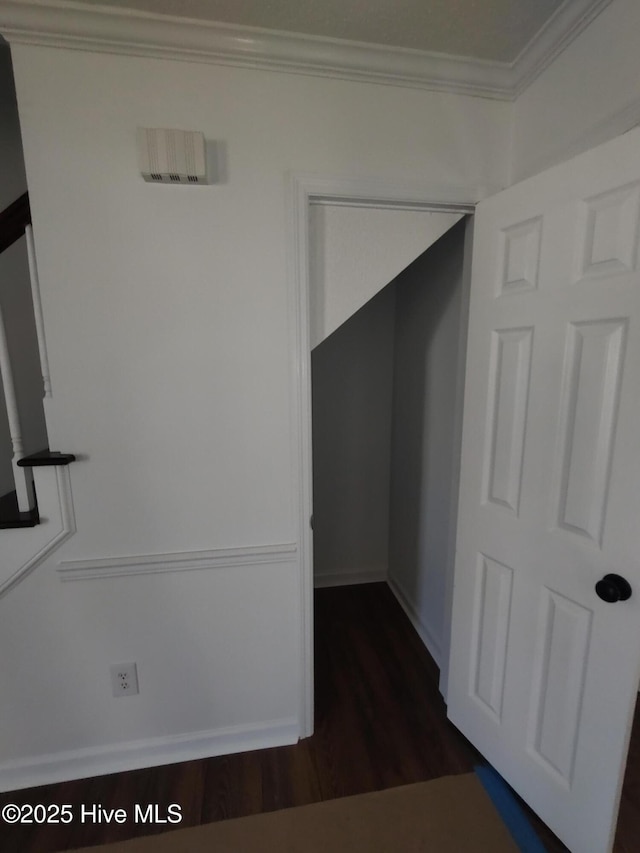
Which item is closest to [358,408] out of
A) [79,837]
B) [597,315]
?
[597,315]

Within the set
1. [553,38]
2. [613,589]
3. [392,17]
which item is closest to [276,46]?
[392,17]

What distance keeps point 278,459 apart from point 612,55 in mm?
1489

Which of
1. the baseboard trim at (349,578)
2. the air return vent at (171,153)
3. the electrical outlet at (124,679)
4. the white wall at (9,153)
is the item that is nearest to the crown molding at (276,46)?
the air return vent at (171,153)

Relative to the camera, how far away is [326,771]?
4.70 feet

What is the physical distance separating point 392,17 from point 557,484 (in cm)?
142

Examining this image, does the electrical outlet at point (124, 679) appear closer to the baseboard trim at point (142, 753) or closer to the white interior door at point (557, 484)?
the baseboard trim at point (142, 753)

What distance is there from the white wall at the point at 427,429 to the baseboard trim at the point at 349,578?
0.15 metres

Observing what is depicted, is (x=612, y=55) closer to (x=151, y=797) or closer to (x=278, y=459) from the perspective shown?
(x=278, y=459)

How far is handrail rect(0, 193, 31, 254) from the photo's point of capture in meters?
1.13

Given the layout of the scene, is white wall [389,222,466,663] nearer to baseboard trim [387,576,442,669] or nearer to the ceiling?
baseboard trim [387,576,442,669]

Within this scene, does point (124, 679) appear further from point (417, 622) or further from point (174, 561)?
point (417, 622)

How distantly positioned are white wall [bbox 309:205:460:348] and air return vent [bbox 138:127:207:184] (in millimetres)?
386

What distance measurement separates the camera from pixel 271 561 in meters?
1.44

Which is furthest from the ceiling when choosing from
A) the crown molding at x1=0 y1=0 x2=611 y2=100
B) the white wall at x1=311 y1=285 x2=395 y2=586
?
the white wall at x1=311 y1=285 x2=395 y2=586
